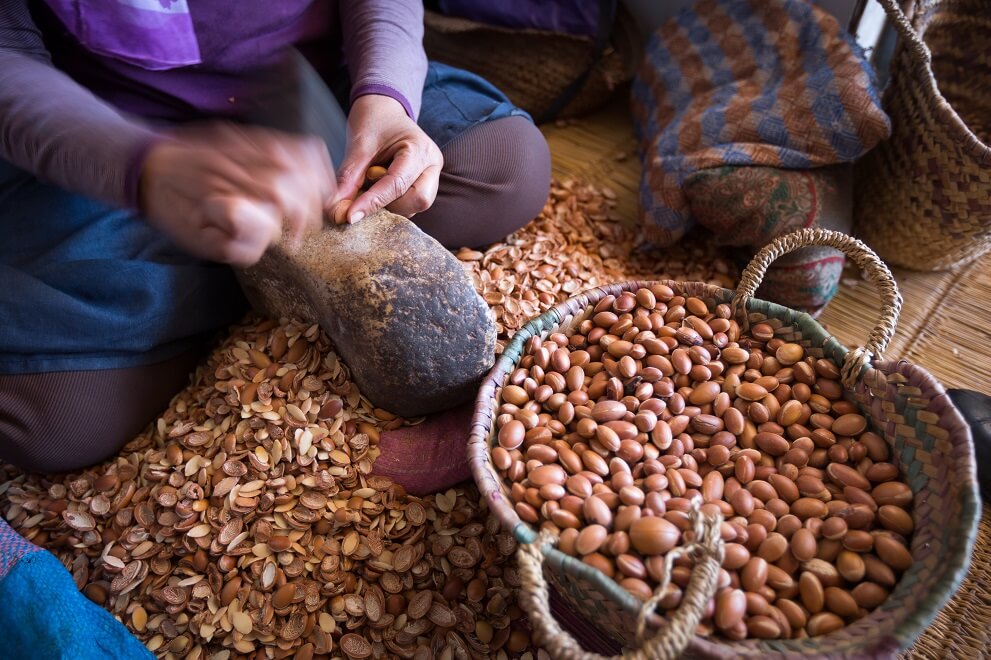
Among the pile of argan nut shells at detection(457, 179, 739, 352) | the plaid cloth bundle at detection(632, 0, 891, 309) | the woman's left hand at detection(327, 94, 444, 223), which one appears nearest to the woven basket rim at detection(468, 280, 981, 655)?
the pile of argan nut shells at detection(457, 179, 739, 352)

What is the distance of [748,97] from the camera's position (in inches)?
52.5

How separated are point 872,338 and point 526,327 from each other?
443 millimetres

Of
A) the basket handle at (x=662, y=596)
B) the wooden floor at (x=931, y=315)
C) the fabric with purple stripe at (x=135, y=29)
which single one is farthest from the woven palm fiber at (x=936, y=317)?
the fabric with purple stripe at (x=135, y=29)

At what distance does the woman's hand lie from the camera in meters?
0.68

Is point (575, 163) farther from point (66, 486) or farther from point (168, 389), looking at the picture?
point (66, 486)

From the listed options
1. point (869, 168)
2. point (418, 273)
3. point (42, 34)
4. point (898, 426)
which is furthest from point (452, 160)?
point (869, 168)

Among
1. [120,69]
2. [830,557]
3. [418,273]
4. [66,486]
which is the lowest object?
[66,486]

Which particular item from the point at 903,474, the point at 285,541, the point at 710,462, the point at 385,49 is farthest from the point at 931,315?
the point at 285,541

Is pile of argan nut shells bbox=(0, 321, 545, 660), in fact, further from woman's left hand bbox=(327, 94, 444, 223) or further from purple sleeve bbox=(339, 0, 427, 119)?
purple sleeve bbox=(339, 0, 427, 119)

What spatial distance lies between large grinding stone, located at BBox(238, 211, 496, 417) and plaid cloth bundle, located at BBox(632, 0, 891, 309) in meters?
0.60

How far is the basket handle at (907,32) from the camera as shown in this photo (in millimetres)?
1159

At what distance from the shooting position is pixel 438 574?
92cm

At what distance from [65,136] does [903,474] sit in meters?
1.08

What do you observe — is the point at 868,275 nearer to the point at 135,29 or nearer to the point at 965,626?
the point at 965,626
